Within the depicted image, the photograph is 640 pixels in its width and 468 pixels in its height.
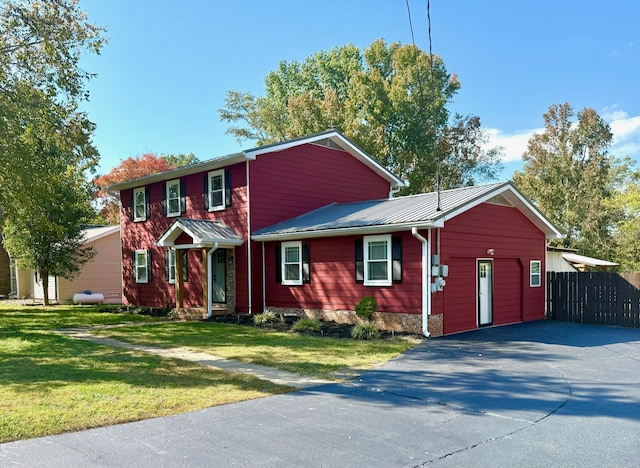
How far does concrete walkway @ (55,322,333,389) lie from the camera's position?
8047 mm

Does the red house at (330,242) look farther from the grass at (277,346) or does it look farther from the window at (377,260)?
the grass at (277,346)

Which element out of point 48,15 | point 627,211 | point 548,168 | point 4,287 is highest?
point 48,15

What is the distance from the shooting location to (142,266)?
22.2 metres

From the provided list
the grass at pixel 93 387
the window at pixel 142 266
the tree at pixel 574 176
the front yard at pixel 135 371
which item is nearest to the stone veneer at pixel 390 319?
the front yard at pixel 135 371

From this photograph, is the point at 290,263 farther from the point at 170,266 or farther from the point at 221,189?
the point at 170,266

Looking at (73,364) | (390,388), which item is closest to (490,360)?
(390,388)

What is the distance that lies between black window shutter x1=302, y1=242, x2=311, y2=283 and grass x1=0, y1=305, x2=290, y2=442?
20.9 ft

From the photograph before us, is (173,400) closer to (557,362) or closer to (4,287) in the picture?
(557,362)

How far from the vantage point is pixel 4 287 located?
3162cm

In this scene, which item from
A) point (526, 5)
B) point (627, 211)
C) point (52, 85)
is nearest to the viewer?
point (526, 5)

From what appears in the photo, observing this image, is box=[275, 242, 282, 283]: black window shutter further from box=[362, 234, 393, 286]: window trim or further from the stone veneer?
box=[362, 234, 393, 286]: window trim

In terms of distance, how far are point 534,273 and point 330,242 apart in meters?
6.91

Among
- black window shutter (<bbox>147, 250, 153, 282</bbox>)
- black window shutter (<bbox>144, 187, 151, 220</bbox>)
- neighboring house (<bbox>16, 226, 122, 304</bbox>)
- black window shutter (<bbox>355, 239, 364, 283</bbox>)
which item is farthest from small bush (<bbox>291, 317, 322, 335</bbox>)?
neighboring house (<bbox>16, 226, 122, 304</bbox>)

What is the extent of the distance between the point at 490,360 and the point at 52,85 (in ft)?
48.6
